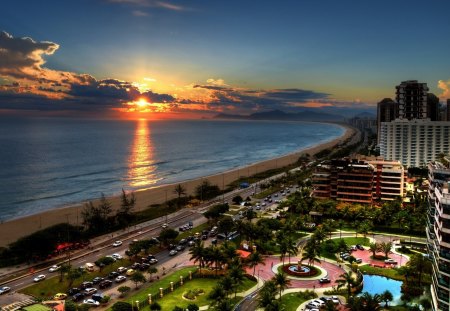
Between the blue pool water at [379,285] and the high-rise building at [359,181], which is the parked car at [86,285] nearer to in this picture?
the blue pool water at [379,285]

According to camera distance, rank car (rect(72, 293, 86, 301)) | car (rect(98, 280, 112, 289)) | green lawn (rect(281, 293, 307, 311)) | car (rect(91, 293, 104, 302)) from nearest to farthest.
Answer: green lawn (rect(281, 293, 307, 311))
car (rect(91, 293, 104, 302))
car (rect(72, 293, 86, 301))
car (rect(98, 280, 112, 289))

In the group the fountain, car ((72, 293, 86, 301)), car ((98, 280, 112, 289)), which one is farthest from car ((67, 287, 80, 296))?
the fountain

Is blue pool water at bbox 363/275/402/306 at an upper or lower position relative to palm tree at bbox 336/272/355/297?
lower

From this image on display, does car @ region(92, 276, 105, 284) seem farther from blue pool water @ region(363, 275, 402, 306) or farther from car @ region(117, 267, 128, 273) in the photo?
blue pool water @ region(363, 275, 402, 306)

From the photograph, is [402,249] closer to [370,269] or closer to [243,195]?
[370,269]

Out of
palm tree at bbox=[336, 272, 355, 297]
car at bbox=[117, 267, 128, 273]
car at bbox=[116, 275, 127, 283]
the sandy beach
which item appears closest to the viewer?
palm tree at bbox=[336, 272, 355, 297]

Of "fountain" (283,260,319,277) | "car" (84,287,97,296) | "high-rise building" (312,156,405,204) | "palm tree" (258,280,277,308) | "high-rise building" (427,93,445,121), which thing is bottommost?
"fountain" (283,260,319,277)

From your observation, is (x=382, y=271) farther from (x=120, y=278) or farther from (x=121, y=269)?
(x=121, y=269)
